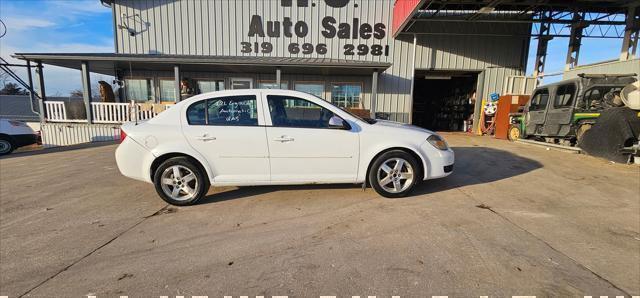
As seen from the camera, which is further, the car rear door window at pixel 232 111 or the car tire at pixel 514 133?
the car tire at pixel 514 133

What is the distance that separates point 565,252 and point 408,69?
481 inches

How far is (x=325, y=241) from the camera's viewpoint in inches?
107

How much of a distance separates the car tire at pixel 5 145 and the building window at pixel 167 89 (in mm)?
6007

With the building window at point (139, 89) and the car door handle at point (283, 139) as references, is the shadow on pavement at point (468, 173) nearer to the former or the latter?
the car door handle at point (283, 139)

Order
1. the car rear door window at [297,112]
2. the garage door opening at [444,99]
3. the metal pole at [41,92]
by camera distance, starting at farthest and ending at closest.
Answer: the garage door opening at [444,99]
the metal pole at [41,92]
the car rear door window at [297,112]

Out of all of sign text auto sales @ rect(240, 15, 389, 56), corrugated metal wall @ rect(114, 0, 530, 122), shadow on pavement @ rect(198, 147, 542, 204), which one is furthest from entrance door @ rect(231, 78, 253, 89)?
shadow on pavement @ rect(198, 147, 542, 204)

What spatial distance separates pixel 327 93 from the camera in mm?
13867

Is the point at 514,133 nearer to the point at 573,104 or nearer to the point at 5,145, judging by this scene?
the point at 573,104

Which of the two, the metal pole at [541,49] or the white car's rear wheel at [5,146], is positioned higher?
the metal pole at [541,49]

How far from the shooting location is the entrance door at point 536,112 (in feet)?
29.0

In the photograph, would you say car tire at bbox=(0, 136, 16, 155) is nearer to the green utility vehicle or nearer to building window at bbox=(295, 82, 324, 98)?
building window at bbox=(295, 82, 324, 98)

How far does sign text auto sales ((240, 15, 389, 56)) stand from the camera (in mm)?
13305

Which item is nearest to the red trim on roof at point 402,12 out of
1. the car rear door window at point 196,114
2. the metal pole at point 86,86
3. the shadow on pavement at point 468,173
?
the shadow on pavement at point 468,173

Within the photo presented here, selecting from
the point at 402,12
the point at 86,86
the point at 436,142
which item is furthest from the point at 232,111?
the point at 86,86
